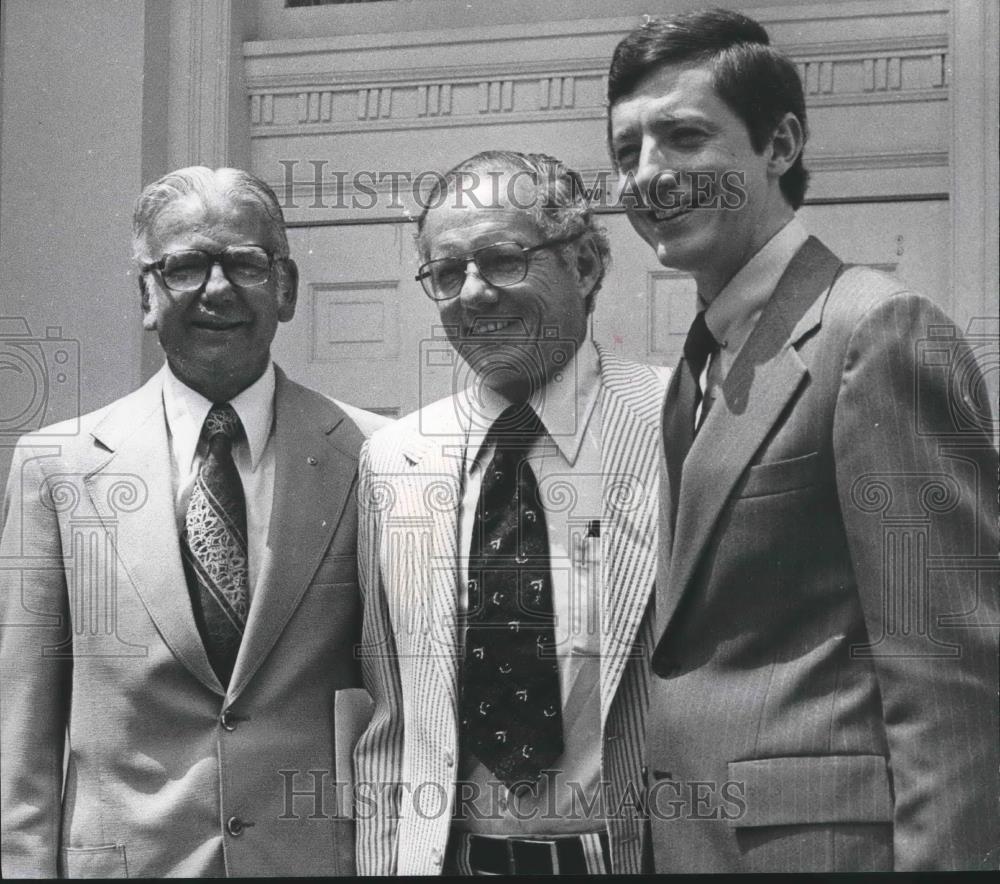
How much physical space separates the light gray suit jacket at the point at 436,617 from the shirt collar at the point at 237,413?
0.22 meters

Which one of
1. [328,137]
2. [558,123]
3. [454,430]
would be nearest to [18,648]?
[454,430]

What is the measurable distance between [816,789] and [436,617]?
816 mm

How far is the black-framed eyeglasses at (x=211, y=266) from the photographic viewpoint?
3117 mm

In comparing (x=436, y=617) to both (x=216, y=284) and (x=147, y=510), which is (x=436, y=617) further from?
(x=216, y=284)

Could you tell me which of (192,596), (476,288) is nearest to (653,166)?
(476,288)

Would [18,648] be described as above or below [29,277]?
below

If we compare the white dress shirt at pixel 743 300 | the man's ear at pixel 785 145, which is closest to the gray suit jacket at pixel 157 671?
the white dress shirt at pixel 743 300

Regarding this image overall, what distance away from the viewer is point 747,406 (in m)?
2.85

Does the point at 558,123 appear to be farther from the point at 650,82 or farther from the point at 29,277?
the point at 29,277

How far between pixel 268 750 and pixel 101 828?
0.37 meters

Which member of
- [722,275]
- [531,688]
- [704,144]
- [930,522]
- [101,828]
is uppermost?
[704,144]

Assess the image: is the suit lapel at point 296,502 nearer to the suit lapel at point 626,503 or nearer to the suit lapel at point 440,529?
the suit lapel at point 440,529

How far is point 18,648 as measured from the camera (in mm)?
A: 3184

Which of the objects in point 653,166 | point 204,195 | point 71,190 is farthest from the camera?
point 71,190
